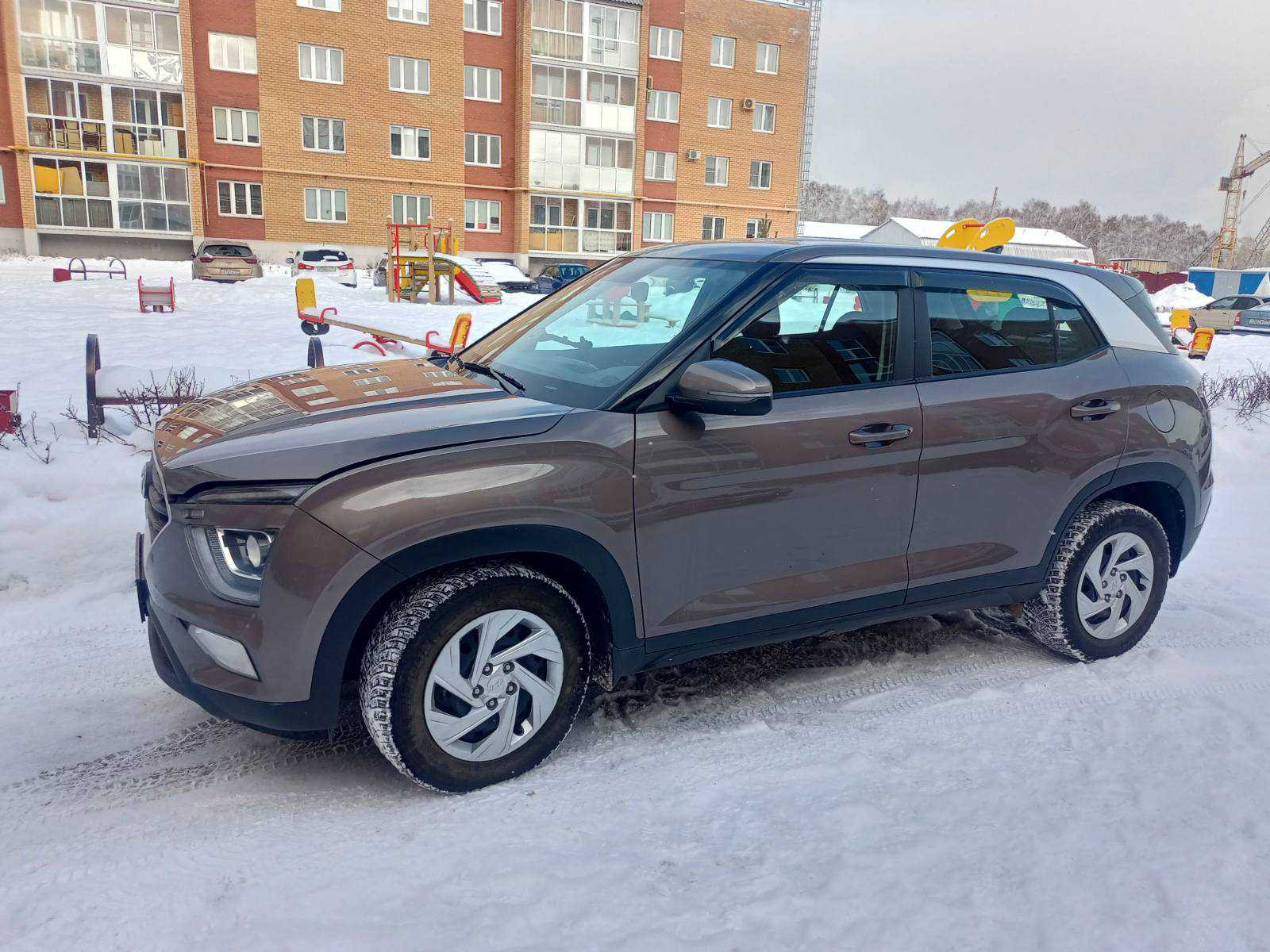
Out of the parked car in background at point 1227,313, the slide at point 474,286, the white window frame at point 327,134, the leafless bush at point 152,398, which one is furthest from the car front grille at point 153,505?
the white window frame at point 327,134

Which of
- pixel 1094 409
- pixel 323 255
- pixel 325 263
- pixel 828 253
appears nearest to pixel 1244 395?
pixel 1094 409

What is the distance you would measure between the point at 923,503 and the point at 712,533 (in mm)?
989

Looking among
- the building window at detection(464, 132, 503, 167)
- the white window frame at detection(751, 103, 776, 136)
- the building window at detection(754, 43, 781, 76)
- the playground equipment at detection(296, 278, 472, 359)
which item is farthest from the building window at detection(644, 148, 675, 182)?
the playground equipment at detection(296, 278, 472, 359)

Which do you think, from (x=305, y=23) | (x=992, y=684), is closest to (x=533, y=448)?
(x=992, y=684)

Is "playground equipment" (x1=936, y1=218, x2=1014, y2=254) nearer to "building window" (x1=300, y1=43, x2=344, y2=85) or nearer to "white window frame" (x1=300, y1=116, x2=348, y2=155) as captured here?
"white window frame" (x1=300, y1=116, x2=348, y2=155)

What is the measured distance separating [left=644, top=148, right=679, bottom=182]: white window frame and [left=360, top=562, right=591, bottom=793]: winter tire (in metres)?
45.5

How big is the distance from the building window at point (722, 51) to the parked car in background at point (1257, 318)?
27.0m

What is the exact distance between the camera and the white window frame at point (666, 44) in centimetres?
4509

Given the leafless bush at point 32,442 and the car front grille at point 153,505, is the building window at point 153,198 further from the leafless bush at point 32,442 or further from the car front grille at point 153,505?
the car front grille at point 153,505

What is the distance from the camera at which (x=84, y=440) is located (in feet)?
21.7

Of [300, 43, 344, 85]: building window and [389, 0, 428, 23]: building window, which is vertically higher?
[389, 0, 428, 23]: building window

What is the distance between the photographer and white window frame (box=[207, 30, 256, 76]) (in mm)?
37906

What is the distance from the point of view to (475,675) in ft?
9.98

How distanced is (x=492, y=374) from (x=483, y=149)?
42.5 meters
